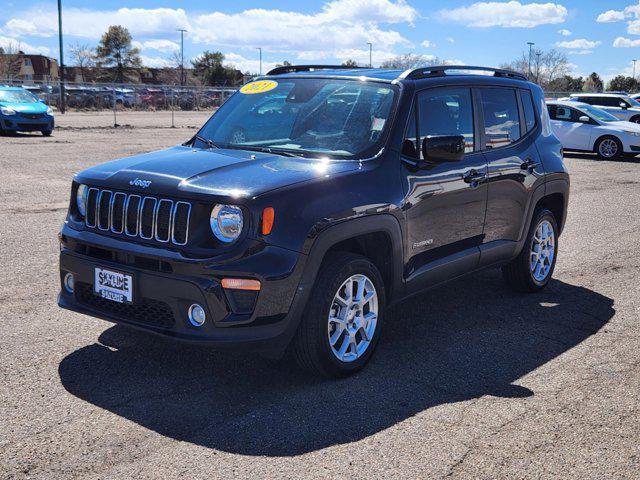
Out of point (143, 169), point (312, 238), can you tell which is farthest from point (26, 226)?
point (312, 238)

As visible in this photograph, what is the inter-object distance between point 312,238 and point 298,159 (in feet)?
2.50

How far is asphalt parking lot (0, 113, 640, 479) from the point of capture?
365 cm

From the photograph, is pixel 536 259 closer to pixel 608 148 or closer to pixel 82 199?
pixel 82 199

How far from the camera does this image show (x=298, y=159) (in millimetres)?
4832

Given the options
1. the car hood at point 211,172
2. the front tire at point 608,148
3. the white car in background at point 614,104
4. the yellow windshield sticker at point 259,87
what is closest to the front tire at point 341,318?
the car hood at point 211,172

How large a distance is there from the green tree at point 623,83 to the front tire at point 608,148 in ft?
230

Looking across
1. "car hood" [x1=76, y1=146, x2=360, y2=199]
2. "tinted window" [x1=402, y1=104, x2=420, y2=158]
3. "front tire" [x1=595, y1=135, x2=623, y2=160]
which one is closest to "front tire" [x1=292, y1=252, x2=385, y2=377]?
"car hood" [x1=76, y1=146, x2=360, y2=199]

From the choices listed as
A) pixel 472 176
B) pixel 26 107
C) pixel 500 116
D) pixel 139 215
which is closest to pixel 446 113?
pixel 472 176

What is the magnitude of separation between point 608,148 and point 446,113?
698 inches

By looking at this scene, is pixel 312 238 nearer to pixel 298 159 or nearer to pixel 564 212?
pixel 298 159

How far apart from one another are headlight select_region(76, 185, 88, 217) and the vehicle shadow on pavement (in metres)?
0.93

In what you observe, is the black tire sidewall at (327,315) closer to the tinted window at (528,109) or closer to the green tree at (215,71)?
the tinted window at (528,109)

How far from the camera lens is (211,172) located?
14.6 ft

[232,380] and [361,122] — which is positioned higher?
[361,122]
